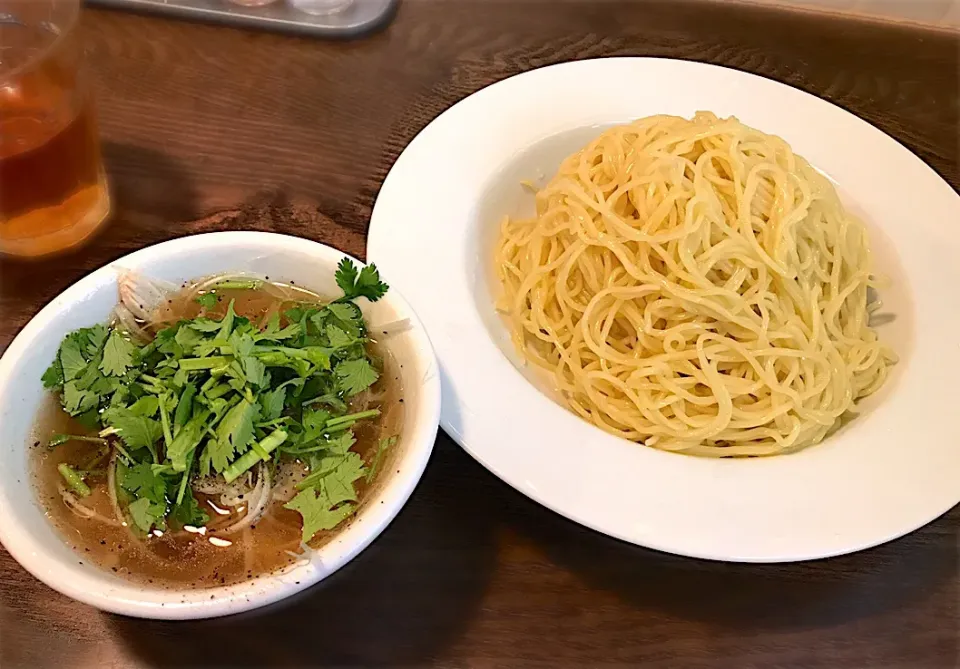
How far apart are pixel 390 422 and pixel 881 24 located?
74.3 inches

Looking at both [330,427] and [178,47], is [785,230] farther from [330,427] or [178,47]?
[178,47]

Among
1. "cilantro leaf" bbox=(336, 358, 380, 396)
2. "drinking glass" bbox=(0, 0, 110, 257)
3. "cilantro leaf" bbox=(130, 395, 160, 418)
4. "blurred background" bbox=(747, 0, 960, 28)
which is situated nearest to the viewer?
"cilantro leaf" bbox=(130, 395, 160, 418)

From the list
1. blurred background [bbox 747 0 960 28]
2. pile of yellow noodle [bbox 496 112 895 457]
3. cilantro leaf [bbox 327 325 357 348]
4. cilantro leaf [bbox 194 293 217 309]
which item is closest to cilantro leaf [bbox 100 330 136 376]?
cilantro leaf [bbox 194 293 217 309]

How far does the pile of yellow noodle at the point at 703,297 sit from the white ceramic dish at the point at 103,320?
0.44 m

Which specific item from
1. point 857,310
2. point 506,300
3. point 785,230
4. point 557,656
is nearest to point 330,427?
point 557,656

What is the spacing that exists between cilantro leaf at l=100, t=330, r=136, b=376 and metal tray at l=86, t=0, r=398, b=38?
121 centimetres

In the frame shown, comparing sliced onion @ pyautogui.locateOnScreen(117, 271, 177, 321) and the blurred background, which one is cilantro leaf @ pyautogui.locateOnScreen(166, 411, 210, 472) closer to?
sliced onion @ pyautogui.locateOnScreen(117, 271, 177, 321)

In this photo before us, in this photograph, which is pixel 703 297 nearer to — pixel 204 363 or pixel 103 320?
pixel 204 363

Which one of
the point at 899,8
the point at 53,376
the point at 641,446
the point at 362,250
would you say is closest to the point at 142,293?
the point at 53,376

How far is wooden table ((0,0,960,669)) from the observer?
3.71ft

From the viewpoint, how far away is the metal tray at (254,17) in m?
2.00

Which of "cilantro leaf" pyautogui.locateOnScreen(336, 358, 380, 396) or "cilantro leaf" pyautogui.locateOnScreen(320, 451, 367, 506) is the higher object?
"cilantro leaf" pyautogui.locateOnScreen(336, 358, 380, 396)

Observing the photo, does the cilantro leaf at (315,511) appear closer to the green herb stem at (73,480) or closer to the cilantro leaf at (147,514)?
the cilantro leaf at (147,514)

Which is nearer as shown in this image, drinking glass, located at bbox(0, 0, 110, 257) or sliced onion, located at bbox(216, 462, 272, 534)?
sliced onion, located at bbox(216, 462, 272, 534)
